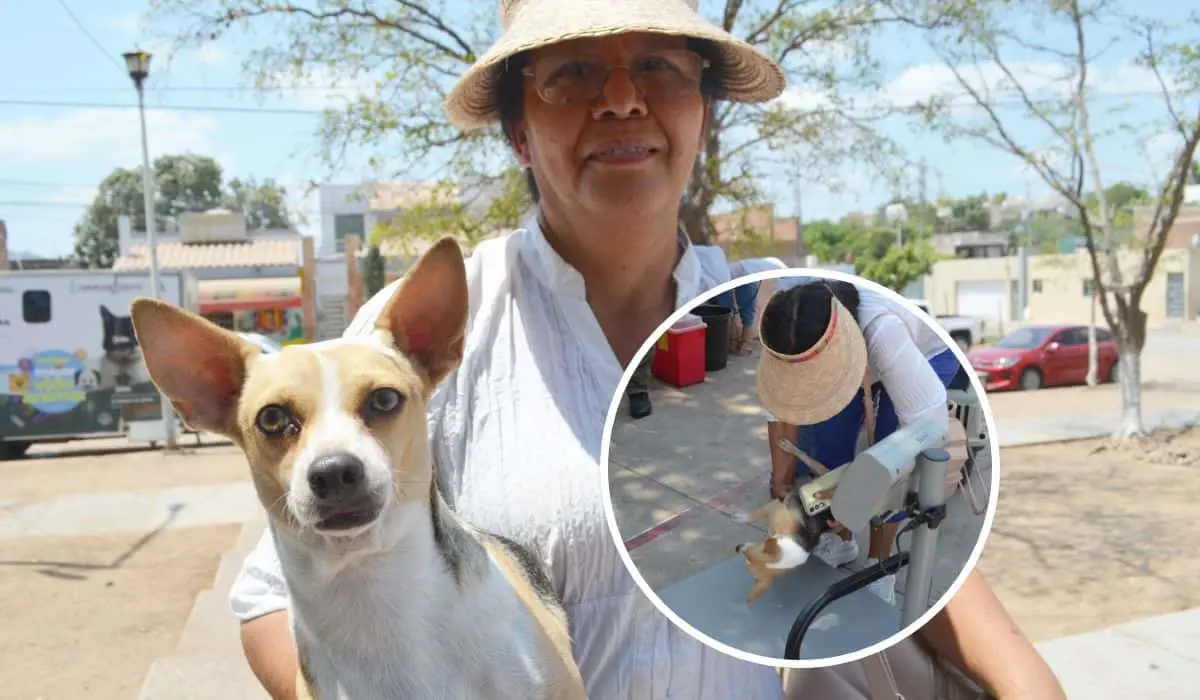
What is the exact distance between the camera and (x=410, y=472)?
1341mm

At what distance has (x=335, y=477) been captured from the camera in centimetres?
121

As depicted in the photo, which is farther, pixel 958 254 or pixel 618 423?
pixel 958 254

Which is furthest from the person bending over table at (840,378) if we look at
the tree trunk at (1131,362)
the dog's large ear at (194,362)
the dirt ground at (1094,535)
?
the tree trunk at (1131,362)

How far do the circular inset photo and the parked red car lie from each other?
19917 mm

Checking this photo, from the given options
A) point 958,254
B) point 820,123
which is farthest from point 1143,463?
point 958,254

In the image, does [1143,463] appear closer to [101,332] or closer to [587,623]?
[587,623]

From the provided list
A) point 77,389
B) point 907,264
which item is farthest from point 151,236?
point 907,264

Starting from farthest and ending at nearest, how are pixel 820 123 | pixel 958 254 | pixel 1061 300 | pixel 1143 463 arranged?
pixel 958 254
pixel 1061 300
pixel 1143 463
pixel 820 123

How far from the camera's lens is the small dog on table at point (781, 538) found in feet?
4.33

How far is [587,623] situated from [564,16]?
92cm

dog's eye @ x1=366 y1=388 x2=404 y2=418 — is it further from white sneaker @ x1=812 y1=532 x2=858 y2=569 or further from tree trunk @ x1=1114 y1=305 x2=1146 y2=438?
tree trunk @ x1=1114 y1=305 x2=1146 y2=438

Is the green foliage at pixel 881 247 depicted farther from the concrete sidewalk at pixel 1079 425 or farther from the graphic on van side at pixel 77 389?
the graphic on van side at pixel 77 389

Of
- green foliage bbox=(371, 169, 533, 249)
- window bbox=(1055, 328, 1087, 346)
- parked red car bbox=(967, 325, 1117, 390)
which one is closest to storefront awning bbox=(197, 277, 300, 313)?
green foliage bbox=(371, 169, 533, 249)

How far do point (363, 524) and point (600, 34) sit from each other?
768mm
